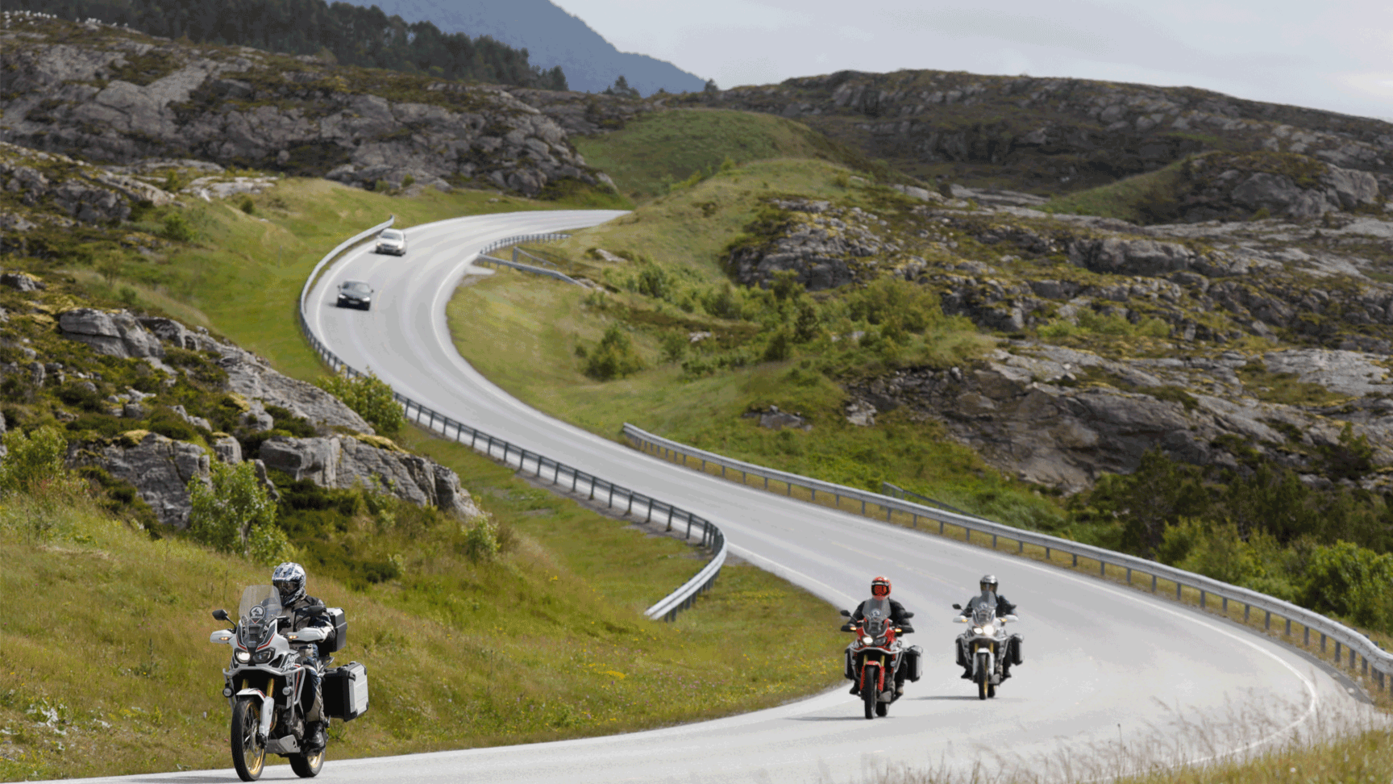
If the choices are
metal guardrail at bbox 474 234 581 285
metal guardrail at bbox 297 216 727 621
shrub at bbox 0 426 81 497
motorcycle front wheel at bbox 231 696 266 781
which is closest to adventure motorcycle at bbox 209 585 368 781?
motorcycle front wheel at bbox 231 696 266 781

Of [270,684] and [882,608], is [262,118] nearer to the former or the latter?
[882,608]

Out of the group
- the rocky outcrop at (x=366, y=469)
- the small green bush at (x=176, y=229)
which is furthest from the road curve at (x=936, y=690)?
the small green bush at (x=176, y=229)

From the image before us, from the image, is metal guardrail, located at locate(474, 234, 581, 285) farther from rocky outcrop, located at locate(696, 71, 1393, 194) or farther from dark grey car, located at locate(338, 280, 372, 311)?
rocky outcrop, located at locate(696, 71, 1393, 194)

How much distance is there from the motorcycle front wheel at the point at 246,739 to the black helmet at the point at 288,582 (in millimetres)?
869

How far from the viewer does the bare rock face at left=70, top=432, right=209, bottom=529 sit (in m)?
17.4

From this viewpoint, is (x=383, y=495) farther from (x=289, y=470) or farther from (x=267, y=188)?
(x=267, y=188)

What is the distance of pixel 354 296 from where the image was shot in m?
57.4

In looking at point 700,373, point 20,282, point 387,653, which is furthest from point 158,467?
point 700,373

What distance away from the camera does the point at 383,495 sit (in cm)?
2188

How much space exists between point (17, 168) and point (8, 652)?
61361mm

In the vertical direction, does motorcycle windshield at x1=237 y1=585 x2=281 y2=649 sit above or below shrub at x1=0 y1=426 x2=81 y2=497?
above

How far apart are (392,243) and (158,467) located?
5682cm

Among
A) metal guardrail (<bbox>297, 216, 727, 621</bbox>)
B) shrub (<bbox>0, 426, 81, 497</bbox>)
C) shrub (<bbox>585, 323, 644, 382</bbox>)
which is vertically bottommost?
metal guardrail (<bbox>297, 216, 727, 621</bbox>)

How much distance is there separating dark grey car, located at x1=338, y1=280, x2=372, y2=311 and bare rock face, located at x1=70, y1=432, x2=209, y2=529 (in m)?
40.7
